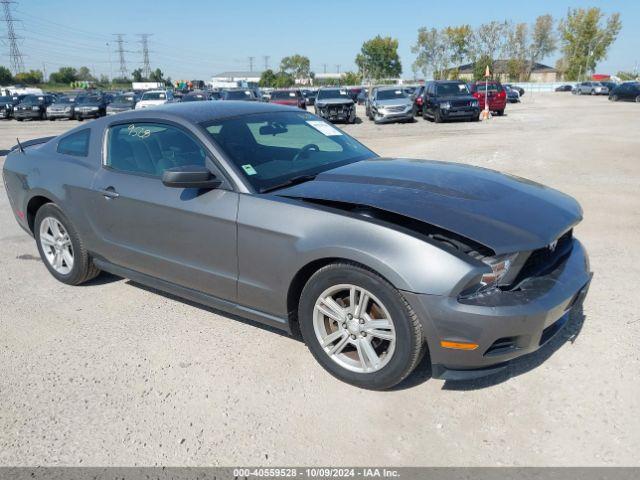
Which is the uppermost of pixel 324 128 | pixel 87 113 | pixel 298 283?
pixel 324 128

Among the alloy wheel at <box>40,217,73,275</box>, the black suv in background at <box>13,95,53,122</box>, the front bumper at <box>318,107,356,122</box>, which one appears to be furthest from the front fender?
the black suv in background at <box>13,95,53,122</box>

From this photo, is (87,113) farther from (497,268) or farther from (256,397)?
(497,268)

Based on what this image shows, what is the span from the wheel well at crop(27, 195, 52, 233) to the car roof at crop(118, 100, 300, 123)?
114 centimetres

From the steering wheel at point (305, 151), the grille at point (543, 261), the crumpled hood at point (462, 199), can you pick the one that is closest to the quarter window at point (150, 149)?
the steering wheel at point (305, 151)

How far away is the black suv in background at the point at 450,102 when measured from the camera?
2203 centimetres

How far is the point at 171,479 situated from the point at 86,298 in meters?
2.46

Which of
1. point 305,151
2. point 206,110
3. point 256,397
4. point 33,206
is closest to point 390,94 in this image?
point 33,206

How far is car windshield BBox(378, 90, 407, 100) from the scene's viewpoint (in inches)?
933

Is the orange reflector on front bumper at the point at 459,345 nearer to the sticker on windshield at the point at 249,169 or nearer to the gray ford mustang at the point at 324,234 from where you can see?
the gray ford mustang at the point at 324,234

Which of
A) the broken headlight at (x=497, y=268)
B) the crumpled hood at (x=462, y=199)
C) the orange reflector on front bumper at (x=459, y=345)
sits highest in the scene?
the crumpled hood at (x=462, y=199)

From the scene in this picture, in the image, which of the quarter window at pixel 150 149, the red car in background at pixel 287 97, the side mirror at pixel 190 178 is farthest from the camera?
the red car in background at pixel 287 97

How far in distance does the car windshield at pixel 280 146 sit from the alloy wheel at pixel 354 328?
874 mm

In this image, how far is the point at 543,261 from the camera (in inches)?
118

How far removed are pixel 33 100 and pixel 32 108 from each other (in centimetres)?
69
